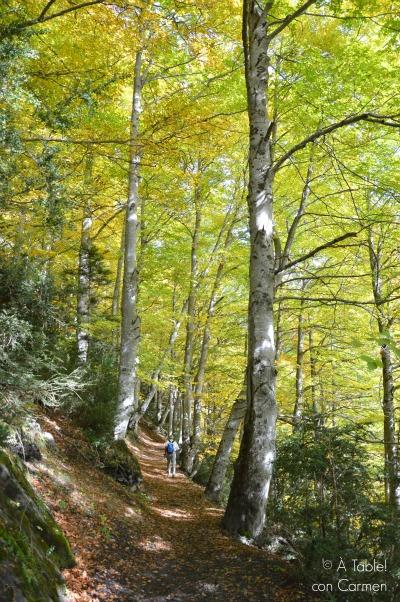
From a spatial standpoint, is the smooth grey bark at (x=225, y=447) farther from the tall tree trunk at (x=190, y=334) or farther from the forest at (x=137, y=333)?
the tall tree trunk at (x=190, y=334)

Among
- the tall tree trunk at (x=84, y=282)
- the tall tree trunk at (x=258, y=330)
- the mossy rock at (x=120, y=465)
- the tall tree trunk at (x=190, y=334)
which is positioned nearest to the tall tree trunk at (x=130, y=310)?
the mossy rock at (x=120, y=465)

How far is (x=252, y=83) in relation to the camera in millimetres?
6816

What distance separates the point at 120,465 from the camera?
840 centimetres

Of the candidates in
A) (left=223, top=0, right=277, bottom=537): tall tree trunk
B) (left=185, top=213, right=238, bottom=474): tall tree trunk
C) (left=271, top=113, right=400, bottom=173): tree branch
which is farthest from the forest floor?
(left=271, top=113, right=400, bottom=173): tree branch

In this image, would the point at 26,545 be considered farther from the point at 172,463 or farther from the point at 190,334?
the point at 190,334

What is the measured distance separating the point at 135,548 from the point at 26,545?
2746 millimetres

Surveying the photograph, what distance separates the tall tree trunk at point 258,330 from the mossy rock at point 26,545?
8.96 ft

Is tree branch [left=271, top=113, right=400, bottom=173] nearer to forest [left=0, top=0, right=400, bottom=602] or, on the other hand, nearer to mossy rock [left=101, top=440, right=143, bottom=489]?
forest [left=0, top=0, right=400, bottom=602]

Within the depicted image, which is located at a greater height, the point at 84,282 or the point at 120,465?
the point at 84,282

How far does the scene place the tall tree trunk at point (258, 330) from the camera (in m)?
5.97

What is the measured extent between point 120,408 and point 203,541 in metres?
3.33

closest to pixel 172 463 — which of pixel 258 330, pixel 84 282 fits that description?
pixel 84 282

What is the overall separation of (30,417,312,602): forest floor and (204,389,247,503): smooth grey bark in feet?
5.22

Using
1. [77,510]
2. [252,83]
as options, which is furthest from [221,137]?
[77,510]
